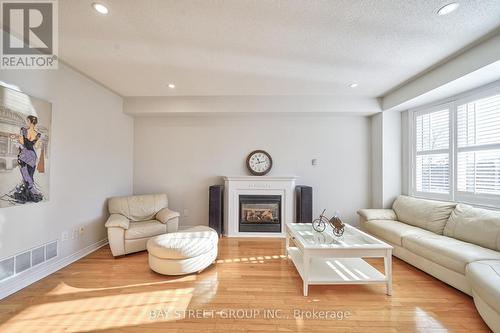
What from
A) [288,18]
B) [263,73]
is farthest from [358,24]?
[263,73]

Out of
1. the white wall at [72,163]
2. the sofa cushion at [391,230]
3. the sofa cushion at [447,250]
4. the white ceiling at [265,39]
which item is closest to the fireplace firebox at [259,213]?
the sofa cushion at [391,230]

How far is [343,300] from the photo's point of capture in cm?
206

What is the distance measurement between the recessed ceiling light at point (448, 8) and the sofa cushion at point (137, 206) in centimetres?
441

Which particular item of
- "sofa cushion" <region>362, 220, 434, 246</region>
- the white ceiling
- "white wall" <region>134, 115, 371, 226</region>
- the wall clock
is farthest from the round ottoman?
"sofa cushion" <region>362, 220, 434, 246</region>

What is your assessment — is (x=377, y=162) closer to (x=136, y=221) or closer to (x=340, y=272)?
(x=340, y=272)

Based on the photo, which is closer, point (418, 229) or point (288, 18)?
point (288, 18)

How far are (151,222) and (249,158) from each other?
2.16 m

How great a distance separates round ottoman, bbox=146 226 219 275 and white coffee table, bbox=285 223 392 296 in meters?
1.16

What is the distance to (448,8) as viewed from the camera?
1.72m

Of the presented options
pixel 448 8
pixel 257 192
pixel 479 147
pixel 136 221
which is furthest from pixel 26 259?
pixel 479 147

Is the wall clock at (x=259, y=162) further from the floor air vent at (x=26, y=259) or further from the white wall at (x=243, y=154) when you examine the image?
the floor air vent at (x=26, y=259)

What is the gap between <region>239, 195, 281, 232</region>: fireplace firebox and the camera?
159 inches

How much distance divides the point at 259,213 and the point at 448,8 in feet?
11.9

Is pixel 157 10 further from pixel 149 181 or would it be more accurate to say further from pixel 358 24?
pixel 149 181
